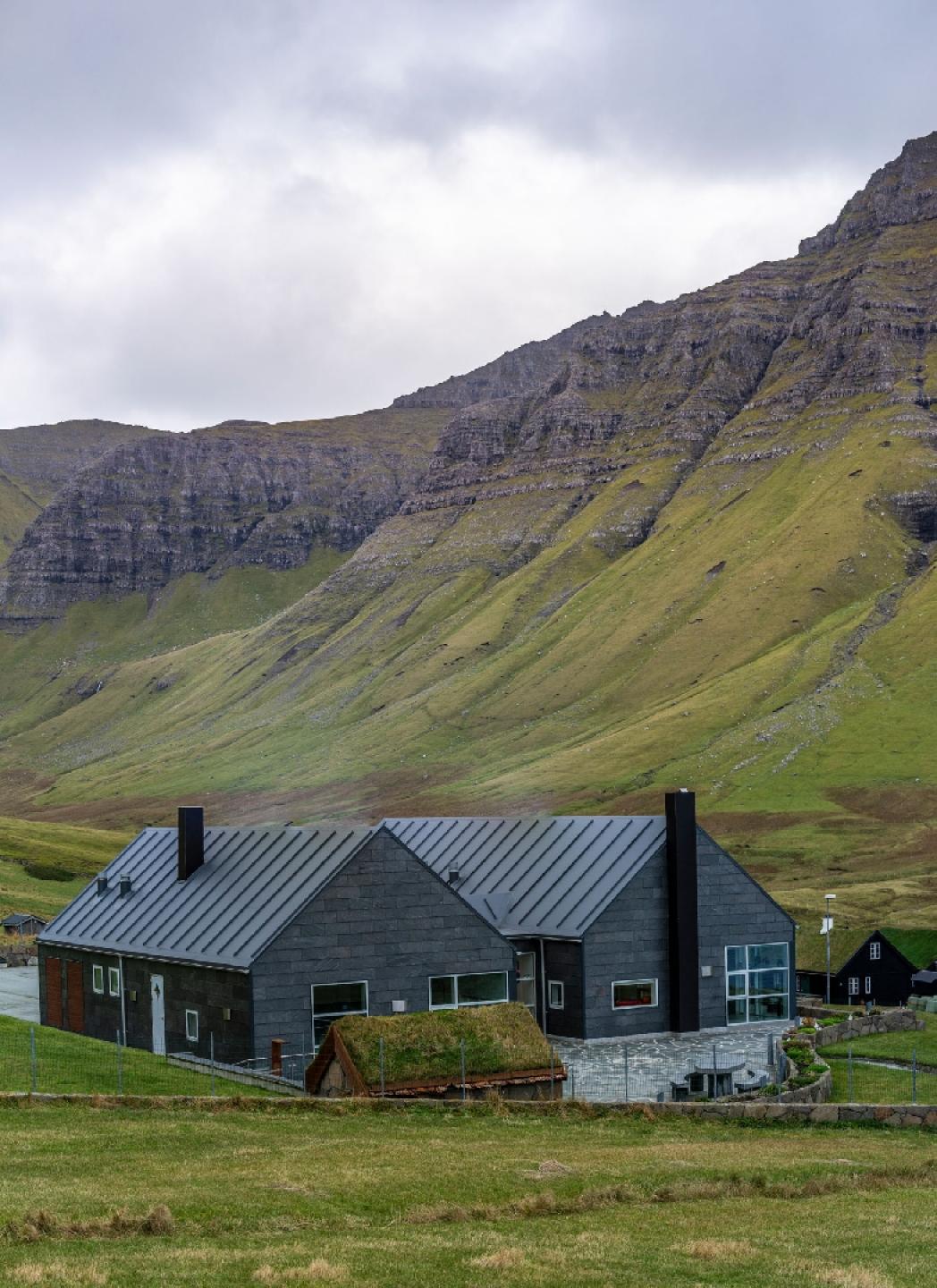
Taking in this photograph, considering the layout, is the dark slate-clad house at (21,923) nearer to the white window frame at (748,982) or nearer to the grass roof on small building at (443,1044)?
the white window frame at (748,982)

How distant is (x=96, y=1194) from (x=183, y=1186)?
162cm

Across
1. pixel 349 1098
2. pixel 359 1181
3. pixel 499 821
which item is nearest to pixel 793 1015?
pixel 499 821

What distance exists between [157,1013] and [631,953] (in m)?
17.3

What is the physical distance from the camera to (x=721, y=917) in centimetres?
6009

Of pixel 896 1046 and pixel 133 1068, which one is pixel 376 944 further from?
pixel 896 1046

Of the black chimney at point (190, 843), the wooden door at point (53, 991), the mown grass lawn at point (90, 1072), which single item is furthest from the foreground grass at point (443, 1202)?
the wooden door at point (53, 991)

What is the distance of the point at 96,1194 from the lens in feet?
82.0

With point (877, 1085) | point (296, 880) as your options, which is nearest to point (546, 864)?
point (296, 880)

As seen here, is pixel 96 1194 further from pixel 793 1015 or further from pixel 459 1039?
pixel 793 1015

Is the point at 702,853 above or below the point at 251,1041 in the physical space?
above

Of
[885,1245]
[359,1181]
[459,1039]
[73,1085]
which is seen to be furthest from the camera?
[459,1039]

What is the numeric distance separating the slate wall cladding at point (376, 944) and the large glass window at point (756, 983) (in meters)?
10.9

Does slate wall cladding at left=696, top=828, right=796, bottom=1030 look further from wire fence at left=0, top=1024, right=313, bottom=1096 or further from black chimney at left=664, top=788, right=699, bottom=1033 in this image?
wire fence at left=0, top=1024, right=313, bottom=1096

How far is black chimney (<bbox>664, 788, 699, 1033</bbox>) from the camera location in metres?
58.7
